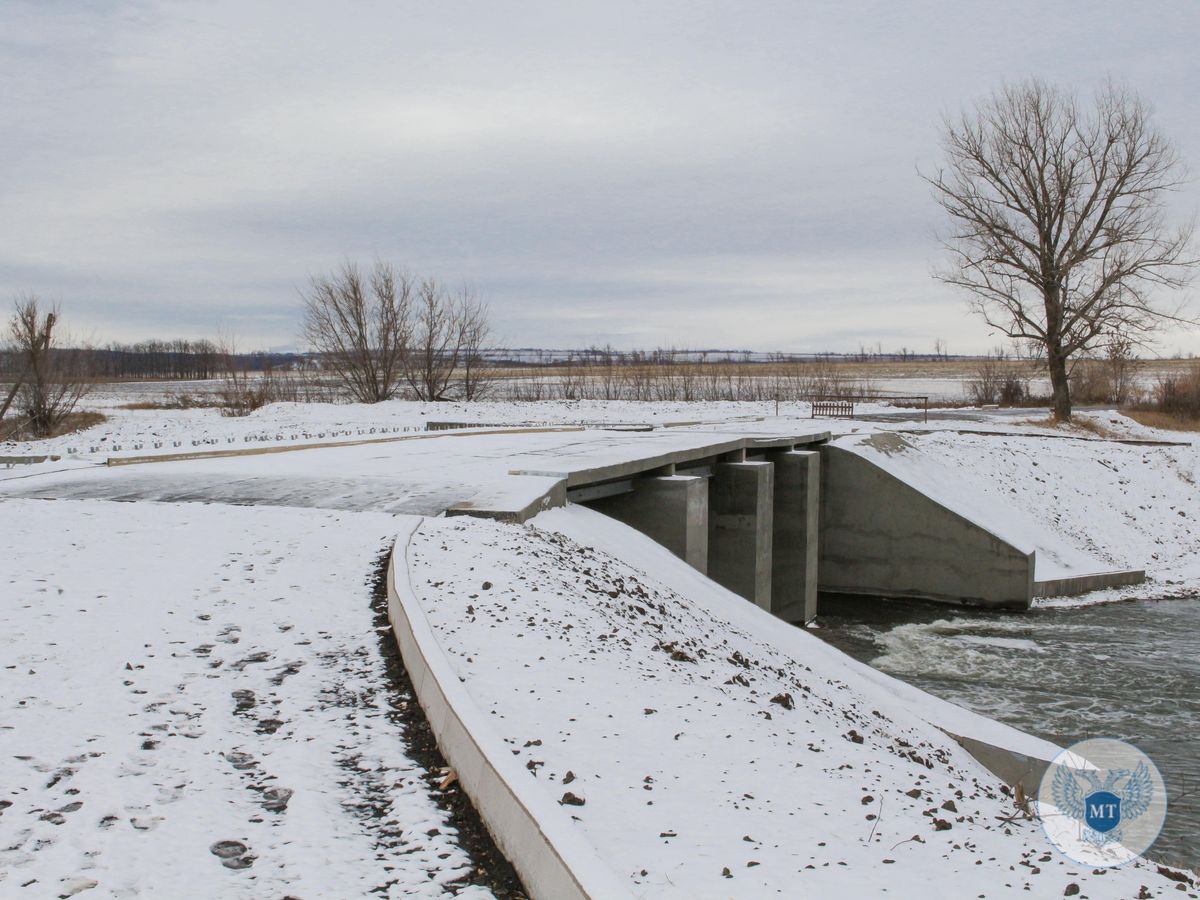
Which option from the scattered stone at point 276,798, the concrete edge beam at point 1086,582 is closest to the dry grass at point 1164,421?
the concrete edge beam at point 1086,582

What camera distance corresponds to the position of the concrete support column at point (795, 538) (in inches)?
781

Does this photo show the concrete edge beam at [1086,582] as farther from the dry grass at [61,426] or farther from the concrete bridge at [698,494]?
the dry grass at [61,426]

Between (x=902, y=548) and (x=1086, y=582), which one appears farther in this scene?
(x=902, y=548)

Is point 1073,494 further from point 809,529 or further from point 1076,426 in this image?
point 1076,426

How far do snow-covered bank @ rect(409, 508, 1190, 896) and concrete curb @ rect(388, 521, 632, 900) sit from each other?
4.9 inches

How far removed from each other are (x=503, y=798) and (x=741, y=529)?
545 inches

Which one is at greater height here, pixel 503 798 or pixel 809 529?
pixel 503 798

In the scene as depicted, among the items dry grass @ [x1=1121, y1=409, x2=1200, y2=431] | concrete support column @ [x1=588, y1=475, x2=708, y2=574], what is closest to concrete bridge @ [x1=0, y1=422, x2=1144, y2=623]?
concrete support column @ [x1=588, y1=475, x2=708, y2=574]

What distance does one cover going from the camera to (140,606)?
6.59 meters

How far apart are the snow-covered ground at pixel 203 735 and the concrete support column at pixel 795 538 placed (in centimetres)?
1317

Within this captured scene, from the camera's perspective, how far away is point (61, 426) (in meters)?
35.0

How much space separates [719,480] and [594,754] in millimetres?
13351

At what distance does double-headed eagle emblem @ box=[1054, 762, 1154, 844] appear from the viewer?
239 inches

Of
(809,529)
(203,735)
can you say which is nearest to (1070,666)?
(809,529)
